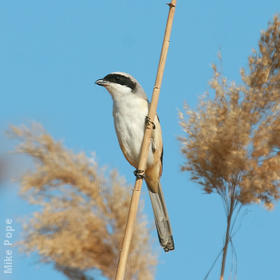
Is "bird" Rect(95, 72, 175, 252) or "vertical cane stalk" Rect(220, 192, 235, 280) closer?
"vertical cane stalk" Rect(220, 192, 235, 280)

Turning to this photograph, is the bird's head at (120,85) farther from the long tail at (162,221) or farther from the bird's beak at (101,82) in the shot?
the long tail at (162,221)

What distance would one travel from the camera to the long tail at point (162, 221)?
6.33 ft

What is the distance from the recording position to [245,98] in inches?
67.7

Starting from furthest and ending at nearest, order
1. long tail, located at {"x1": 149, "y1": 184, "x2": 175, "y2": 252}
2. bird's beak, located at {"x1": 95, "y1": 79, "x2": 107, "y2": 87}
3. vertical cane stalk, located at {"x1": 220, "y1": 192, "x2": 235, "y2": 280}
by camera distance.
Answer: bird's beak, located at {"x1": 95, "y1": 79, "x2": 107, "y2": 87}, long tail, located at {"x1": 149, "y1": 184, "x2": 175, "y2": 252}, vertical cane stalk, located at {"x1": 220, "y1": 192, "x2": 235, "y2": 280}

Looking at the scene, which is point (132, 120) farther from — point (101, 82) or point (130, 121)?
point (101, 82)

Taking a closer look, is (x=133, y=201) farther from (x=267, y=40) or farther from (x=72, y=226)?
(x=72, y=226)

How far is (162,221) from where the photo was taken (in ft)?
7.13

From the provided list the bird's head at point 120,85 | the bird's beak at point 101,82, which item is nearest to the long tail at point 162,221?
the bird's head at point 120,85

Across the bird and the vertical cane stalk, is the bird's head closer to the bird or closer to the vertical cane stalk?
the bird

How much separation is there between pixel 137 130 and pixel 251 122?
66 centimetres

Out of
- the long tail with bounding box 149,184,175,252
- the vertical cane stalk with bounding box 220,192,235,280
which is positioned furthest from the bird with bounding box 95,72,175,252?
the vertical cane stalk with bounding box 220,192,235,280

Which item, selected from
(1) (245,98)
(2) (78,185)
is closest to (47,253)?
(2) (78,185)

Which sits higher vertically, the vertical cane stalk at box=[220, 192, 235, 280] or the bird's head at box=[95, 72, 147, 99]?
the bird's head at box=[95, 72, 147, 99]

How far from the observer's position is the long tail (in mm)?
1931
